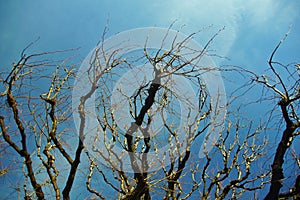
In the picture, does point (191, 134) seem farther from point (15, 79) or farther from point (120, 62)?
point (15, 79)

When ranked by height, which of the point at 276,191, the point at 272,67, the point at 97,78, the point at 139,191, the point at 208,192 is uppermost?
the point at 97,78

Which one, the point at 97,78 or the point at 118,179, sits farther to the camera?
the point at 118,179

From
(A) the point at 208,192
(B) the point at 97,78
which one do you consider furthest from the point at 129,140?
(A) the point at 208,192

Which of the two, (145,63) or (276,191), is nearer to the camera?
(276,191)

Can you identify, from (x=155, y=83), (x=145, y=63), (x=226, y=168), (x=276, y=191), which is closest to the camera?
(x=276, y=191)

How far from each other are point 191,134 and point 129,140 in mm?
2518

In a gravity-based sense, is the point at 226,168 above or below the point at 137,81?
below

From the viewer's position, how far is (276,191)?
3822 millimetres

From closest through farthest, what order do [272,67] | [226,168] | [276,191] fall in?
1. [276,191]
2. [272,67]
3. [226,168]

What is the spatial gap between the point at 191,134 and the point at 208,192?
4.35ft

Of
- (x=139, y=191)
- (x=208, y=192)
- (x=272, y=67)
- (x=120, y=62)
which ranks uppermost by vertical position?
(x=120, y=62)

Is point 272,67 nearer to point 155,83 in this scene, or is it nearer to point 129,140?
point 155,83

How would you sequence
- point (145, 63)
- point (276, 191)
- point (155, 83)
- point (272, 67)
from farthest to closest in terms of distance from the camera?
point (145, 63)
point (155, 83)
point (272, 67)
point (276, 191)

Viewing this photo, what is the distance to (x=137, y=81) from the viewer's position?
15.9 ft
